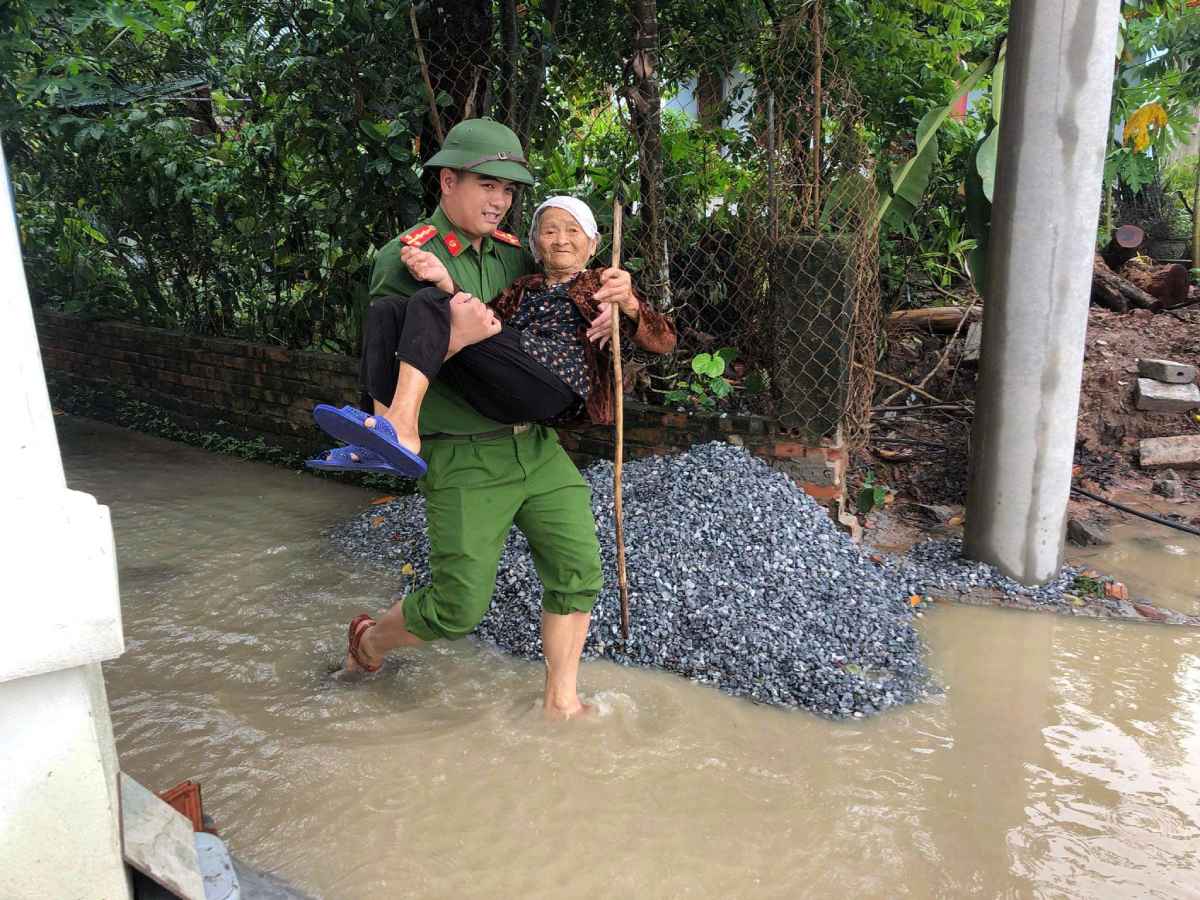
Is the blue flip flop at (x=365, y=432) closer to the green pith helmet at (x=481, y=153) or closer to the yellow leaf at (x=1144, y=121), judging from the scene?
the green pith helmet at (x=481, y=153)

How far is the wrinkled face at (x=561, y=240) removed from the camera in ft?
10.2

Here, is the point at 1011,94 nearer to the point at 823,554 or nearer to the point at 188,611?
the point at 823,554

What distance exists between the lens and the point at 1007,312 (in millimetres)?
4273

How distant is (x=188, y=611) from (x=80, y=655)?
9.87 feet

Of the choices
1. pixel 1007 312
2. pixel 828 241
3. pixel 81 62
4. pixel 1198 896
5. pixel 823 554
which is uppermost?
pixel 81 62

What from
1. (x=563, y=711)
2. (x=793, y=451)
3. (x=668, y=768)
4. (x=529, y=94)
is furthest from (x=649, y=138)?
(x=668, y=768)

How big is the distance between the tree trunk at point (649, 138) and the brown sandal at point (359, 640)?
248 centimetres

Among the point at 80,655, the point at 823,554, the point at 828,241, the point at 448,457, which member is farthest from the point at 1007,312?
the point at 80,655

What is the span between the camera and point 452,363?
9.68 ft

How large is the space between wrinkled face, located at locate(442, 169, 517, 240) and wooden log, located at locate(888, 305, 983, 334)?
4.41 m

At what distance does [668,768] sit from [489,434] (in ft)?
4.07

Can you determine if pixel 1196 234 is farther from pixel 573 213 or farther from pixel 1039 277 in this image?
pixel 573 213

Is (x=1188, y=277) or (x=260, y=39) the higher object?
(x=260, y=39)

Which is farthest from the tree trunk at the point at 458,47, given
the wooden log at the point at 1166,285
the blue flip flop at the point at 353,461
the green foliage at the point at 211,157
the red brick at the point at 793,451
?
the wooden log at the point at 1166,285
